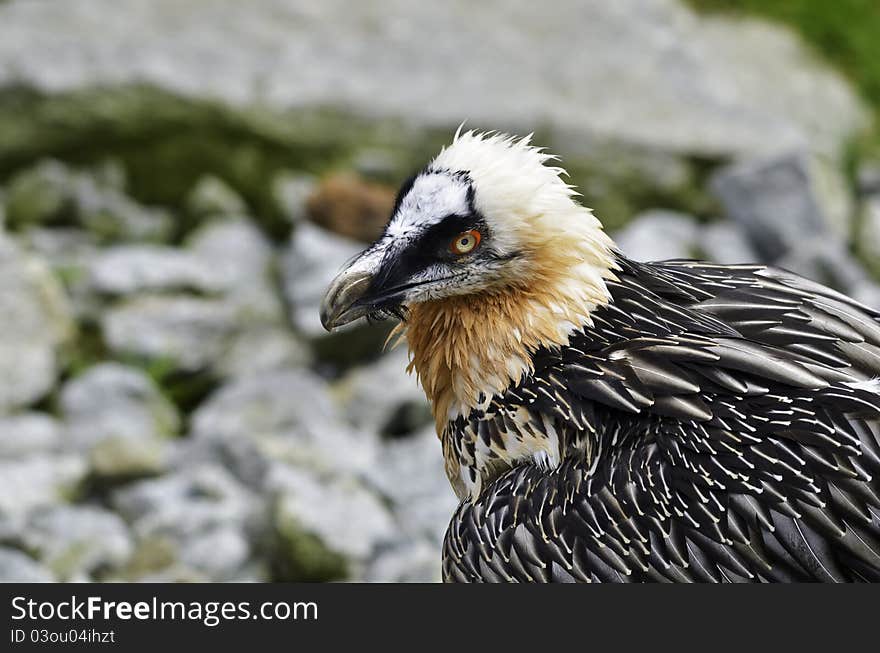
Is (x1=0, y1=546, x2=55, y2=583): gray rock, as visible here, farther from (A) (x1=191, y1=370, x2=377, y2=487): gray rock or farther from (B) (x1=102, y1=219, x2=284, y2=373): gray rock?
(B) (x1=102, y1=219, x2=284, y2=373): gray rock

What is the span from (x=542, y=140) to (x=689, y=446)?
687 cm

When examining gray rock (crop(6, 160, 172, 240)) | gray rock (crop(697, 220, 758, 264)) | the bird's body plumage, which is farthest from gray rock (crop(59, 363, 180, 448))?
gray rock (crop(697, 220, 758, 264))

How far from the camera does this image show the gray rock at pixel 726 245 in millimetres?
9125

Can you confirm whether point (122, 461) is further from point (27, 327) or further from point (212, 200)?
point (212, 200)

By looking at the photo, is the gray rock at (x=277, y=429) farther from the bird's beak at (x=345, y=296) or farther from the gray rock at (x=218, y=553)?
the bird's beak at (x=345, y=296)

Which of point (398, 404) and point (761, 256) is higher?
point (761, 256)

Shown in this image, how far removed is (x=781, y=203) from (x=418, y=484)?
4270mm

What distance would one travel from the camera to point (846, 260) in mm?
8695

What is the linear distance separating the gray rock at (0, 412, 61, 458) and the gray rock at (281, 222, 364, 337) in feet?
6.43

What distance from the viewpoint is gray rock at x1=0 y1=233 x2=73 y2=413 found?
7320 mm

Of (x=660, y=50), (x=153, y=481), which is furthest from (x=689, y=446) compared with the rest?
(x=660, y=50)

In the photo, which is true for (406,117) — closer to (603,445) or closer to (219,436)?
(219,436)

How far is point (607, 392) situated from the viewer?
3.49 m

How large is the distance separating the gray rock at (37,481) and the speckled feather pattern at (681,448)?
3.46 metres
